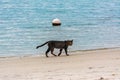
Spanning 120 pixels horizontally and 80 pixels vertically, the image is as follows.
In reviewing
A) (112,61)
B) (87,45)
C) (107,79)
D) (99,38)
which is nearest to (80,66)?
(112,61)

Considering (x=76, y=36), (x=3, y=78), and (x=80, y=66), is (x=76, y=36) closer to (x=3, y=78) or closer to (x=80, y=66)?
(x=80, y=66)

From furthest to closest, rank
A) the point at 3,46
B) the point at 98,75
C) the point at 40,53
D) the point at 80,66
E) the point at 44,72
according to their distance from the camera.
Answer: the point at 3,46
the point at 40,53
the point at 80,66
the point at 44,72
the point at 98,75

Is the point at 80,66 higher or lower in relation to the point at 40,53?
higher

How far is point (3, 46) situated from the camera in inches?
815

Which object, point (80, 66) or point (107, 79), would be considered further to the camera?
point (80, 66)

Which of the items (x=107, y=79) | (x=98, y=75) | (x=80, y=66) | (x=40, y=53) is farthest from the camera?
(x=40, y=53)

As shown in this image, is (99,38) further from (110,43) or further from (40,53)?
(40,53)

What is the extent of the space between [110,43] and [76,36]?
129 inches

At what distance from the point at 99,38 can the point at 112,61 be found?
34.6 feet

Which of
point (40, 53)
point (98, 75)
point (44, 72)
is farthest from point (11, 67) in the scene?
point (40, 53)

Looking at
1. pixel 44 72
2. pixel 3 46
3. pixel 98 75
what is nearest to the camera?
pixel 98 75

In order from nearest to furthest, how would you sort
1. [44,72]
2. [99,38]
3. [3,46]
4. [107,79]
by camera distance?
1. [107,79]
2. [44,72]
3. [3,46]
4. [99,38]

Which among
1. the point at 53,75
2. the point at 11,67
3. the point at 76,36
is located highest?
the point at 53,75

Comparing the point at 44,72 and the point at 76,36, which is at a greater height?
the point at 44,72
